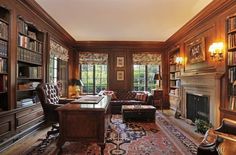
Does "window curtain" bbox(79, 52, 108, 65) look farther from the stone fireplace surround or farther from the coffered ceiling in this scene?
the stone fireplace surround

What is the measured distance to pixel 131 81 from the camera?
8.51 m

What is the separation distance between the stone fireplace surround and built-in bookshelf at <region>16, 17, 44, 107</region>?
12.9ft

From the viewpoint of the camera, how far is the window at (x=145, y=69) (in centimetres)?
852

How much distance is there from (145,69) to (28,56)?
545 cm

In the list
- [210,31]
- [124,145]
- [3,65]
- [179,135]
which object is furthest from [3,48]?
[210,31]

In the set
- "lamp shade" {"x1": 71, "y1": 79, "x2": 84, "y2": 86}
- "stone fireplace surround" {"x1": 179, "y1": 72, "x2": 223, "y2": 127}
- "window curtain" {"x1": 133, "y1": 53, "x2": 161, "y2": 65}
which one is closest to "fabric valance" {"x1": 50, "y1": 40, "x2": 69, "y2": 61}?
"lamp shade" {"x1": 71, "y1": 79, "x2": 84, "y2": 86}

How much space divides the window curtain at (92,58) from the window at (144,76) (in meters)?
1.40

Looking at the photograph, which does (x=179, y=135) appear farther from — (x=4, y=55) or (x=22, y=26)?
(x=22, y=26)

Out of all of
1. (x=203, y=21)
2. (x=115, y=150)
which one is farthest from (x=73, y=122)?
(x=203, y=21)

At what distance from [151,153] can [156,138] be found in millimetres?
838

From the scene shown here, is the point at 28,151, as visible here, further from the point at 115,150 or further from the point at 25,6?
the point at 25,6

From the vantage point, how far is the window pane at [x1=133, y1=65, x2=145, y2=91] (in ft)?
28.4

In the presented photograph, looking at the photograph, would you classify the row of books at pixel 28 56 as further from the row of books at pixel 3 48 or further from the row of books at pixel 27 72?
the row of books at pixel 3 48

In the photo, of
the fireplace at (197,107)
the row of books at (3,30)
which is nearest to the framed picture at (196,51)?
the fireplace at (197,107)
